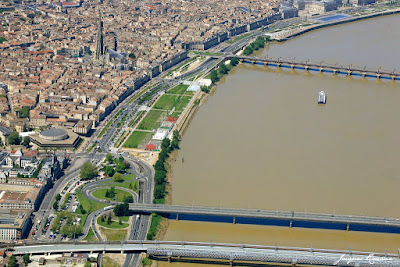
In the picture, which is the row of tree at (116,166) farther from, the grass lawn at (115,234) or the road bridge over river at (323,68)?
the road bridge over river at (323,68)

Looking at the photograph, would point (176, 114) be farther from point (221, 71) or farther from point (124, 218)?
point (124, 218)

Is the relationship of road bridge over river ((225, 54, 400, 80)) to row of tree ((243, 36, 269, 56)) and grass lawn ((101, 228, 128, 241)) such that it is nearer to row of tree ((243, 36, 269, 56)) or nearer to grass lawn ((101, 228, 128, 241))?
row of tree ((243, 36, 269, 56))

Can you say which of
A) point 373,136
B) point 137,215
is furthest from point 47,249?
point 373,136

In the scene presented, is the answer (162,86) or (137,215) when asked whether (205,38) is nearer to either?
(162,86)

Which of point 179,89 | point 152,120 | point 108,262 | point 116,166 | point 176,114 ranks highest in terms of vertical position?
point 179,89

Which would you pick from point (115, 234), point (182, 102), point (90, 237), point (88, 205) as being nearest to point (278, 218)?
point (115, 234)
